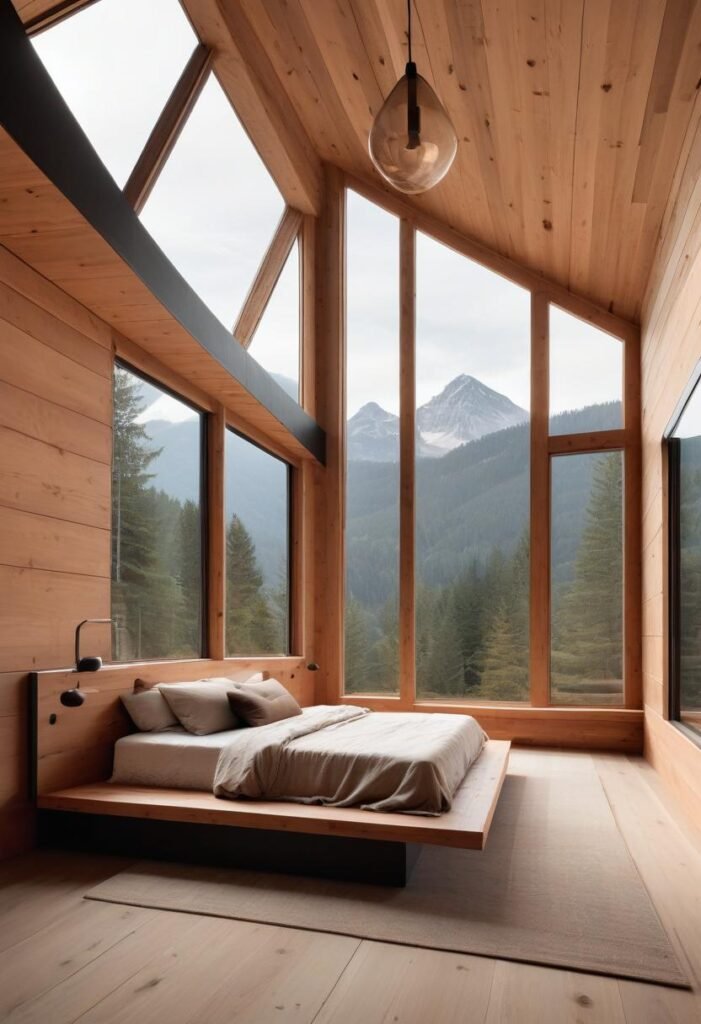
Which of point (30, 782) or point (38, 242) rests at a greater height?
point (38, 242)

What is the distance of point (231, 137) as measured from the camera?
5543mm

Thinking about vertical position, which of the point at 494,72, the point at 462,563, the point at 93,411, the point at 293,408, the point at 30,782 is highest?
the point at 494,72

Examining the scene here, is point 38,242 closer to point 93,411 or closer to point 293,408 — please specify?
point 93,411

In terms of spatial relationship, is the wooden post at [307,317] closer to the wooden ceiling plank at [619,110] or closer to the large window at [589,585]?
the large window at [589,585]

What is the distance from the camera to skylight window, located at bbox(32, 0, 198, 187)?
3744 mm

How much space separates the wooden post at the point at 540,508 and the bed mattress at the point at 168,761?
11.0 ft

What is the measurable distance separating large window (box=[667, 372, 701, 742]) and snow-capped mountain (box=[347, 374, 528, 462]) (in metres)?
2.21

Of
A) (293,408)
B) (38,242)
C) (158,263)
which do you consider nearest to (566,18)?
(158,263)

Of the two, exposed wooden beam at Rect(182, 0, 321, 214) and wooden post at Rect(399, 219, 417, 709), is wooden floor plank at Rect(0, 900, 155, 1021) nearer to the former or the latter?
wooden post at Rect(399, 219, 417, 709)

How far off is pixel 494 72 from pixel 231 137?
6.54ft

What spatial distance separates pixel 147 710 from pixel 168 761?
0.38 m

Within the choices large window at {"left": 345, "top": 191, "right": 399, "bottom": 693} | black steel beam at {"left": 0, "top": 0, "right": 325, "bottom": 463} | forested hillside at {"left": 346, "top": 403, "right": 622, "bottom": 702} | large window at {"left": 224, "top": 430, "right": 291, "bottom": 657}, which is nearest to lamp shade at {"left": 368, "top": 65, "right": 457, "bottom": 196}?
black steel beam at {"left": 0, "top": 0, "right": 325, "bottom": 463}

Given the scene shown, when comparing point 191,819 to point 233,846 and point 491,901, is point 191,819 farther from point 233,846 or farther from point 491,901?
point 491,901

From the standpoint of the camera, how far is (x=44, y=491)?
3.66 m
